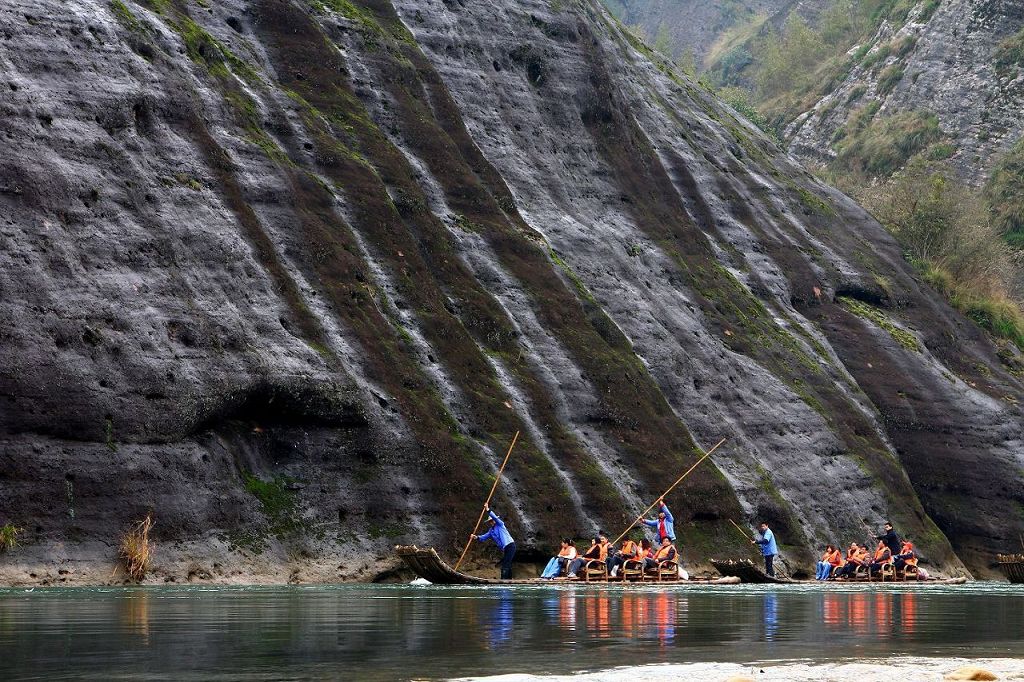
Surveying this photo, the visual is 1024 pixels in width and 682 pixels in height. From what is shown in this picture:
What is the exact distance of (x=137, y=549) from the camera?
35.7 m

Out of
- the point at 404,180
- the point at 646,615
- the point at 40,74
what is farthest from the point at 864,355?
the point at 646,615

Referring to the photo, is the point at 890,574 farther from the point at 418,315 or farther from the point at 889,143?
the point at 889,143

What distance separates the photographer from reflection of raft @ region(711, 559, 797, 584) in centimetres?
4378

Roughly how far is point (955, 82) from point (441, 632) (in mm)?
103165

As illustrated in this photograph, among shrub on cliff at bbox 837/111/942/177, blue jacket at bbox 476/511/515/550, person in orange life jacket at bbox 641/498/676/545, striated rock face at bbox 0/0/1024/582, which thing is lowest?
blue jacket at bbox 476/511/515/550

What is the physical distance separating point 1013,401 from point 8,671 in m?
63.4

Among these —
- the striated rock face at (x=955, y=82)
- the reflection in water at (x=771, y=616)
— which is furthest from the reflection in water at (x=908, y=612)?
the striated rock face at (x=955, y=82)

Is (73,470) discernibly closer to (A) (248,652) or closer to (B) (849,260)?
(A) (248,652)

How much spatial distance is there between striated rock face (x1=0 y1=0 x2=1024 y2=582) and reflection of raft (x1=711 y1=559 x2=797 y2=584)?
472 centimetres

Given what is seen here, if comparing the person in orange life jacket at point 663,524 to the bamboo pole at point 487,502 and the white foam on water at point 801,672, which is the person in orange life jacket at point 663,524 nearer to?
the bamboo pole at point 487,502

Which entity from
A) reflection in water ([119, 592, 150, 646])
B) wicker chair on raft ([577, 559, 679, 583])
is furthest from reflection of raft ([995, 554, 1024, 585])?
reflection in water ([119, 592, 150, 646])

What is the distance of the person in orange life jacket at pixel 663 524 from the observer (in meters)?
46.0

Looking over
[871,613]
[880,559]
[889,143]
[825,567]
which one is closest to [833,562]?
[825,567]

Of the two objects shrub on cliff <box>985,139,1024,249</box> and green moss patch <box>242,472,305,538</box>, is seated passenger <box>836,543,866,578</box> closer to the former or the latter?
green moss patch <box>242,472,305,538</box>
